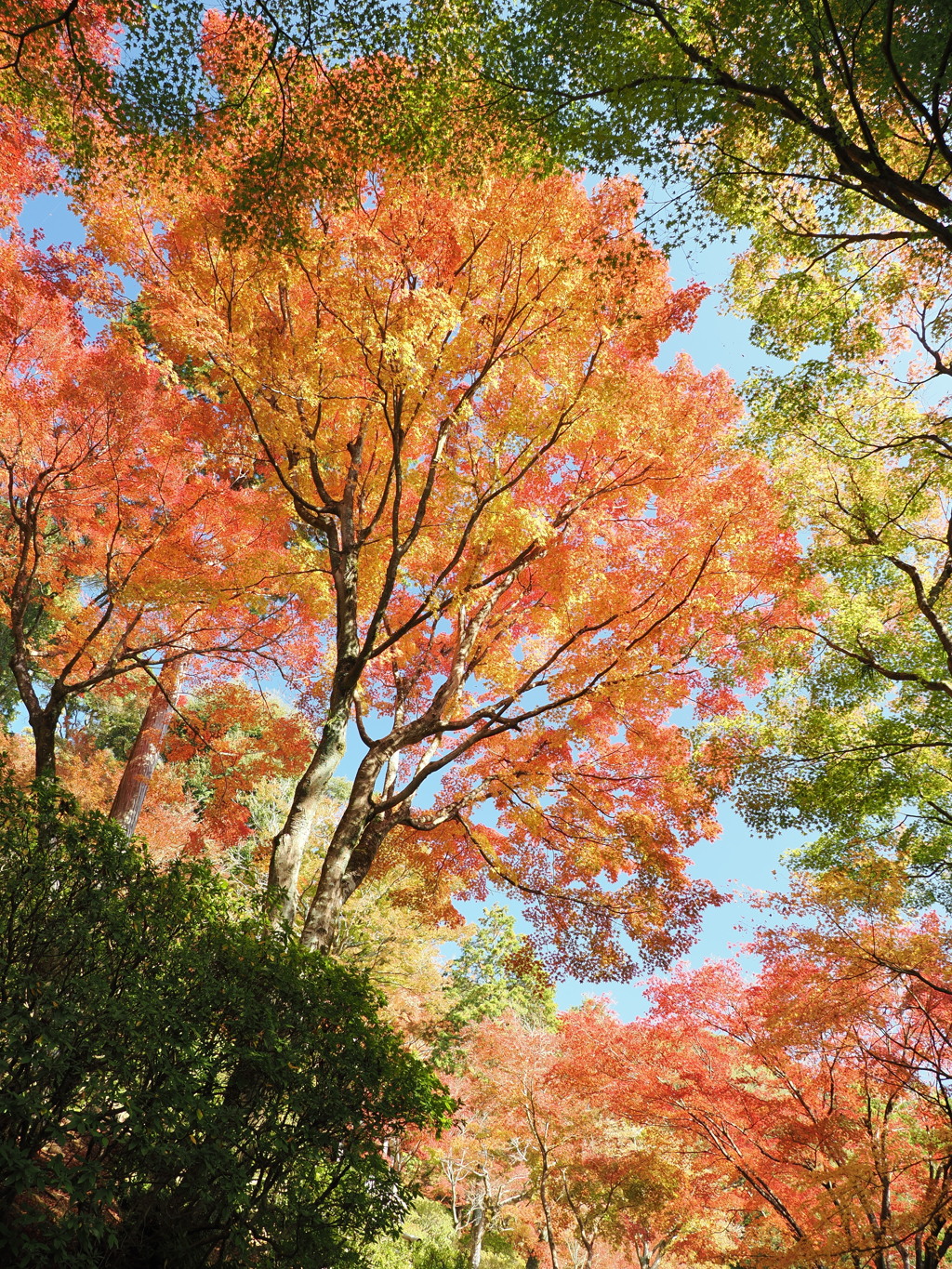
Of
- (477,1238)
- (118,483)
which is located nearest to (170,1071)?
(118,483)

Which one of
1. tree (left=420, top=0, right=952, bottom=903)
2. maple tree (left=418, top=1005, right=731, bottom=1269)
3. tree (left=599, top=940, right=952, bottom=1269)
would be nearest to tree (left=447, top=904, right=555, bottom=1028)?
maple tree (left=418, top=1005, right=731, bottom=1269)

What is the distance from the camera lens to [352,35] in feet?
16.6

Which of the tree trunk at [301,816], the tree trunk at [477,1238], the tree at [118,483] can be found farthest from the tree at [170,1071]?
the tree trunk at [477,1238]

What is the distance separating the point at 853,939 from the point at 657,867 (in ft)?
7.30

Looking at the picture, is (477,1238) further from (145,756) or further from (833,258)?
(833,258)

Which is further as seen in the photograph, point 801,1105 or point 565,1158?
point 565,1158

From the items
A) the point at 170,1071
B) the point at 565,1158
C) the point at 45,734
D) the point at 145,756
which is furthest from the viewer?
the point at 565,1158

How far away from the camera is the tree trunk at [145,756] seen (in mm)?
10352

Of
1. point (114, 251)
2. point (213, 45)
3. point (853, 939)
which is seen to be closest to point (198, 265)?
point (114, 251)

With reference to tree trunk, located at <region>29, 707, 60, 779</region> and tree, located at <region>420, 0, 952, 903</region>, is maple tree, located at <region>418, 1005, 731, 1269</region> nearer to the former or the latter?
tree, located at <region>420, 0, 952, 903</region>

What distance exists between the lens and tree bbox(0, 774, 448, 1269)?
314 centimetres

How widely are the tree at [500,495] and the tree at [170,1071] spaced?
1.47 m

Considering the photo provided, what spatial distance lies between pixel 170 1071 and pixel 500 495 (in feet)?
17.3

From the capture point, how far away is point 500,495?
22.5ft
